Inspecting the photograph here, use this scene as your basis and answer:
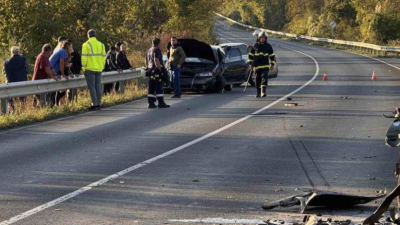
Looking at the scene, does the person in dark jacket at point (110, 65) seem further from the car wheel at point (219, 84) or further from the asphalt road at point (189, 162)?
the asphalt road at point (189, 162)

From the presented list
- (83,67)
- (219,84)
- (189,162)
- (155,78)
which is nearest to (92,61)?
(83,67)

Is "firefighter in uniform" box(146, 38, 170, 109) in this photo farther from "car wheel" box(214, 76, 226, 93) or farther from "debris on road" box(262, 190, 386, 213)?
"debris on road" box(262, 190, 386, 213)

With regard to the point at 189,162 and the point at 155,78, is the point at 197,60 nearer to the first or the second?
the point at 155,78

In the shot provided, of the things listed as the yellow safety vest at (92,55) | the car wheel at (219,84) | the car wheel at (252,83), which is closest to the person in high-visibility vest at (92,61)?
the yellow safety vest at (92,55)

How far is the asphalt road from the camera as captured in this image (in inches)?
330

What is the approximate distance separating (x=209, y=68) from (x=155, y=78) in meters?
5.01

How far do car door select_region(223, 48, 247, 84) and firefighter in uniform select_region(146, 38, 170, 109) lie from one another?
6210mm

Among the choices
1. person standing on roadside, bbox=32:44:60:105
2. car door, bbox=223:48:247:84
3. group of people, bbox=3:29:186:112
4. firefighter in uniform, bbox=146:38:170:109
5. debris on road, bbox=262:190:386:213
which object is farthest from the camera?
car door, bbox=223:48:247:84

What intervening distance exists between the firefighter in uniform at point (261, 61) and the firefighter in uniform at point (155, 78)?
11.6ft

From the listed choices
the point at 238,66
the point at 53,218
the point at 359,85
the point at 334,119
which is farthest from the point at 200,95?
the point at 53,218

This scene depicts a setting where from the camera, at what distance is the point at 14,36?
2831 cm

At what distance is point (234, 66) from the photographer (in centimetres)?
2783

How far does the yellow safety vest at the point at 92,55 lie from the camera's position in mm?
20141

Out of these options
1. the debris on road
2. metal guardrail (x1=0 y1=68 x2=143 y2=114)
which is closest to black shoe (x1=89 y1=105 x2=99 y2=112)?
metal guardrail (x1=0 y1=68 x2=143 y2=114)
